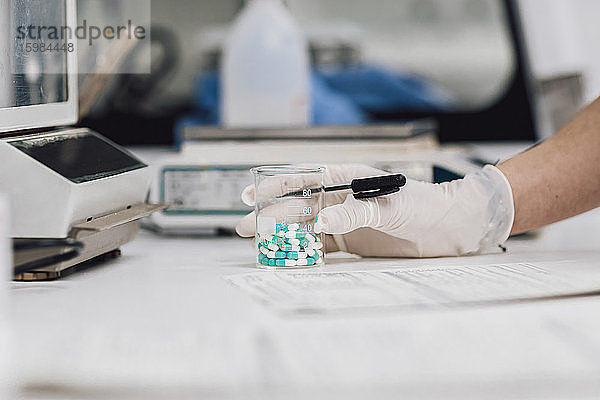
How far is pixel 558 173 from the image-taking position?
1.18m

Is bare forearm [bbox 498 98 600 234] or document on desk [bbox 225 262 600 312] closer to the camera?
document on desk [bbox 225 262 600 312]

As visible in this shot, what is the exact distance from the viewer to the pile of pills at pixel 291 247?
1078mm

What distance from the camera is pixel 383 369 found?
663 mm

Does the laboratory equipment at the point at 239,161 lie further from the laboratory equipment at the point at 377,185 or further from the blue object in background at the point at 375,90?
the blue object in background at the point at 375,90

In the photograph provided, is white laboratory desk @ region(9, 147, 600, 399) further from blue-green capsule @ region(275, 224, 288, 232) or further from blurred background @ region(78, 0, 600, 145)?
blurred background @ region(78, 0, 600, 145)

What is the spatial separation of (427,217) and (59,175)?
0.49 meters

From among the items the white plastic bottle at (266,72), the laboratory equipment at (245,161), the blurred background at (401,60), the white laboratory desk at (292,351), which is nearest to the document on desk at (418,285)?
the white laboratory desk at (292,351)

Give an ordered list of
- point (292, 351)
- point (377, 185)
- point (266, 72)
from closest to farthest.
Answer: point (292, 351), point (377, 185), point (266, 72)

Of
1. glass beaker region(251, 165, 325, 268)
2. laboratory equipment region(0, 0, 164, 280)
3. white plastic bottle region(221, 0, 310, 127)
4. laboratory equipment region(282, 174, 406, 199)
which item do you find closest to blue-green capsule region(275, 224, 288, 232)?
glass beaker region(251, 165, 325, 268)

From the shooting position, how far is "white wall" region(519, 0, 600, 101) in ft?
7.78

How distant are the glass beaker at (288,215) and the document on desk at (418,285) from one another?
0.04 meters

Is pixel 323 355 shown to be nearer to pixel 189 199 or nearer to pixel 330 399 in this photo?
pixel 330 399

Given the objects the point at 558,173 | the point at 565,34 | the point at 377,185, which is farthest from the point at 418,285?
the point at 565,34

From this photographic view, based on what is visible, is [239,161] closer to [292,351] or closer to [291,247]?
[291,247]
